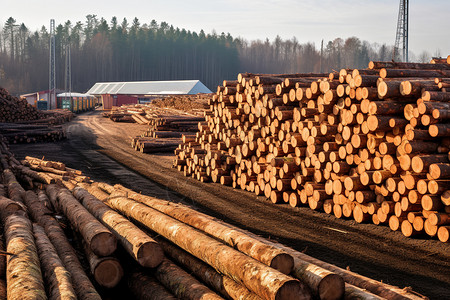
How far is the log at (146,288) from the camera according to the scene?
17.2 feet

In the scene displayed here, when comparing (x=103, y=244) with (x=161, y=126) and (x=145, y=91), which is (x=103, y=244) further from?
(x=145, y=91)

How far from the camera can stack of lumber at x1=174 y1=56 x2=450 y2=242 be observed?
8.86 meters

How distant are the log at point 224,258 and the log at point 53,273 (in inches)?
56.2

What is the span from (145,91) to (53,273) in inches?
2831

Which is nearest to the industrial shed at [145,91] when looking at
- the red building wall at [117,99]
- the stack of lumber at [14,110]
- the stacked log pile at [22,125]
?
the red building wall at [117,99]

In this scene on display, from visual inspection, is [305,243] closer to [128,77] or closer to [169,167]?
[169,167]

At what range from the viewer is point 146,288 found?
17.9 feet

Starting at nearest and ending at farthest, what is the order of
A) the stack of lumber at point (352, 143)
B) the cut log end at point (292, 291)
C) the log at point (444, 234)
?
the cut log end at point (292, 291) → the log at point (444, 234) → the stack of lumber at point (352, 143)

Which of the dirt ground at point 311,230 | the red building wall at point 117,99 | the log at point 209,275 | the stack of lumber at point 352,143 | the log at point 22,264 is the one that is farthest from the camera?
A: the red building wall at point 117,99

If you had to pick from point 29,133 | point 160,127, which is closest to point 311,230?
point 160,127

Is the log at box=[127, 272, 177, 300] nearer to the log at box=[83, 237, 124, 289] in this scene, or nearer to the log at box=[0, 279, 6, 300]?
the log at box=[83, 237, 124, 289]

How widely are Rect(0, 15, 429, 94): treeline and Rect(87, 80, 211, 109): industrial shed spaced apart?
1796 inches

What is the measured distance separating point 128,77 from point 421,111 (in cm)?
12160

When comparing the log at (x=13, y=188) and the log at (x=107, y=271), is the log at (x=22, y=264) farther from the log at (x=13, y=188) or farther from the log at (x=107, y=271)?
the log at (x=13, y=188)
